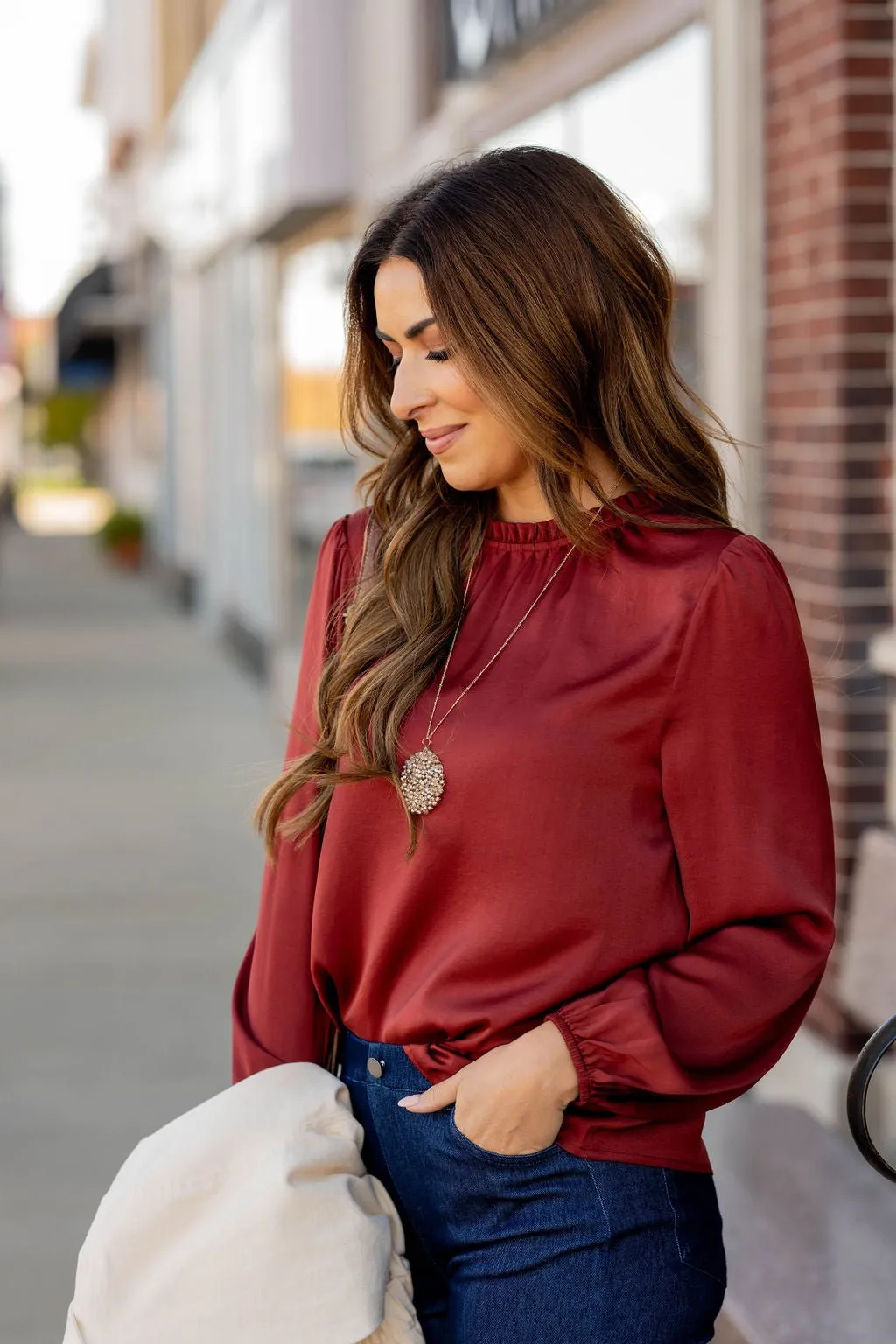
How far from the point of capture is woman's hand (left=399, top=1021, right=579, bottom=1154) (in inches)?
73.7

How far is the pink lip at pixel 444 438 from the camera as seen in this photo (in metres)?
2.01

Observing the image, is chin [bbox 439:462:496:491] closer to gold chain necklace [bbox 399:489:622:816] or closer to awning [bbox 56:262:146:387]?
gold chain necklace [bbox 399:489:622:816]

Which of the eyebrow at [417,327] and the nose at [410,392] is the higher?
the eyebrow at [417,327]

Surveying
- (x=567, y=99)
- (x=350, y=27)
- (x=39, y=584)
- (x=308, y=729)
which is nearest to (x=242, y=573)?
(x=350, y=27)

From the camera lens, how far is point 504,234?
1915 mm

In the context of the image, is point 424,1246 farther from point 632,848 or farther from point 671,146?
point 671,146

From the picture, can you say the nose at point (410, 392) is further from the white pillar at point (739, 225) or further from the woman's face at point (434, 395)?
the white pillar at point (739, 225)

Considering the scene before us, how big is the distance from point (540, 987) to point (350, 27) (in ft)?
Answer: 31.2

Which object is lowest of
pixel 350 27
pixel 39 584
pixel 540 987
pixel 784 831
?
pixel 39 584

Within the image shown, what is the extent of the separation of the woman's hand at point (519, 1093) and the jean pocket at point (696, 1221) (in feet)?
0.52

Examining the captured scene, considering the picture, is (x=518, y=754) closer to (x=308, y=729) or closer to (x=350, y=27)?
(x=308, y=729)

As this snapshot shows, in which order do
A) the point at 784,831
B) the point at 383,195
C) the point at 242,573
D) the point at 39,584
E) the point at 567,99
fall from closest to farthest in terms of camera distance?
the point at 784,831 < the point at 567,99 < the point at 383,195 < the point at 242,573 < the point at 39,584

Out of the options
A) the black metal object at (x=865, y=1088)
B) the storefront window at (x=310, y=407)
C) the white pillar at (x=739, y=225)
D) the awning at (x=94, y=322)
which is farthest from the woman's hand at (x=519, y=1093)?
the awning at (x=94, y=322)

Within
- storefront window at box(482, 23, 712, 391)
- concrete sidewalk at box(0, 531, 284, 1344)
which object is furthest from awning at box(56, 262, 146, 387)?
Result: storefront window at box(482, 23, 712, 391)
